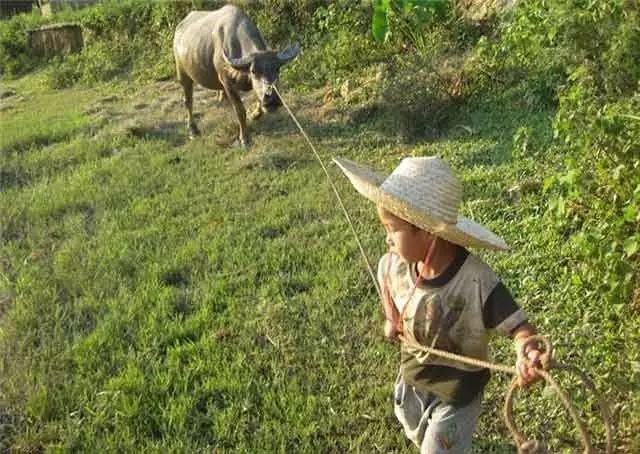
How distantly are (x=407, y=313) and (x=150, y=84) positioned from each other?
937cm

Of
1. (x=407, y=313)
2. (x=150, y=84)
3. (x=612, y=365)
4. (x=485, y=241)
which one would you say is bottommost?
(x=150, y=84)

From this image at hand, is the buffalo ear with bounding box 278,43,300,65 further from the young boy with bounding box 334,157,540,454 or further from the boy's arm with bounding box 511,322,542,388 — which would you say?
the boy's arm with bounding box 511,322,542,388

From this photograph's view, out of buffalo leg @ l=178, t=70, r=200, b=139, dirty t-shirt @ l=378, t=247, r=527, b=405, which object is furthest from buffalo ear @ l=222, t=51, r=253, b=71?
dirty t-shirt @ l=378, t=247, r=527, b=405

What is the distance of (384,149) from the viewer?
610 centimetres

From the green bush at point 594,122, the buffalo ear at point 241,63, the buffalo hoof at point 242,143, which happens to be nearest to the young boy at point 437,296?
the green bush at point 594,122

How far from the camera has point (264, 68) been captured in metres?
6.32

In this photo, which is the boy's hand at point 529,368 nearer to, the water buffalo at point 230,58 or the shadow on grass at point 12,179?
the water buffalo at point 230,58

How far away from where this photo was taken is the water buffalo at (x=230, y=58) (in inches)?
249

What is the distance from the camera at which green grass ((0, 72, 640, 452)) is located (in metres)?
2.83

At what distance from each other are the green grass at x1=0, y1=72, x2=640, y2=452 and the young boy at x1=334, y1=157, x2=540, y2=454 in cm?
59

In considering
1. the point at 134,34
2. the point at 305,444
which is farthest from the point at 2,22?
the point at 305,444

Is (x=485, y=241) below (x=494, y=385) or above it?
above

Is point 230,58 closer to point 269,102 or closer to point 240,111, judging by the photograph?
point 240,111

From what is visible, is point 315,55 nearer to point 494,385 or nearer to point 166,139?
point 166,139
